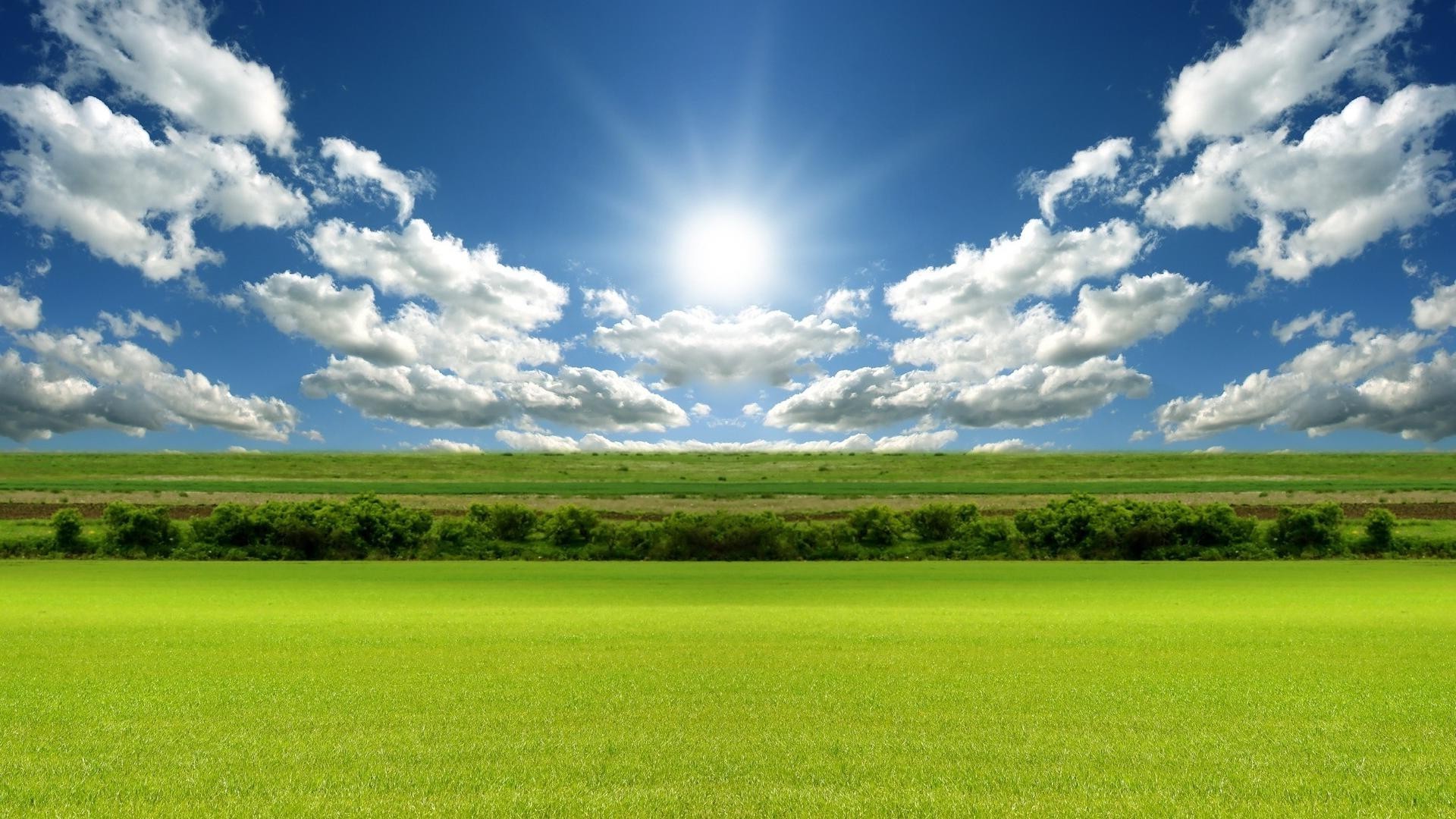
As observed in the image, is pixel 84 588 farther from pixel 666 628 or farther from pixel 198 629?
pixel 666 628

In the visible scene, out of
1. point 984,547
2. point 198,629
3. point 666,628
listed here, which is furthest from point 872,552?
point 198,629

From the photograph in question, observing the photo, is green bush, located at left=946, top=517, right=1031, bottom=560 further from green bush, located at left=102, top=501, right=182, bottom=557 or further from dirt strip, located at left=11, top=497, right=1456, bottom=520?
green bush, located at left=102, top=501, right=182, bottom=557

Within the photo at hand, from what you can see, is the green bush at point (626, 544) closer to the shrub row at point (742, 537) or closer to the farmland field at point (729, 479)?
the shrub row at point (742, 537)

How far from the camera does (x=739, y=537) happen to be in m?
41.8

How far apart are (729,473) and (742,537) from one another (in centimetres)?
5965

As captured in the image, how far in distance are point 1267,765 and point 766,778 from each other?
4.36m

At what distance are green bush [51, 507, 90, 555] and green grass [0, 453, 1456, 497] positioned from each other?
25633 millimetres

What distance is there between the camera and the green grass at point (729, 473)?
74.2 meters

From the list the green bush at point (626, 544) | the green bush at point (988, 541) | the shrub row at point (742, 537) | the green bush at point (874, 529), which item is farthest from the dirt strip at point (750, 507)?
the green bush at point (988, 541)

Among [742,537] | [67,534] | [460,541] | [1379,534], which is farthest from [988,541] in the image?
[67,534]

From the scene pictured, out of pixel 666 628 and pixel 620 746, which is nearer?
pixel 620 746

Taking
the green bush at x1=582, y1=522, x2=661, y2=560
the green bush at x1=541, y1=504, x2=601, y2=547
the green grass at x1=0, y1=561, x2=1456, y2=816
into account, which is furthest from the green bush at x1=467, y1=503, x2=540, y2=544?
the green grass at x1=0, y1=561, x2=1456, y2=816

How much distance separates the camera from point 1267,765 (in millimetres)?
6145

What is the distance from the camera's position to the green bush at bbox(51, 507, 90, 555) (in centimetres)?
4116
